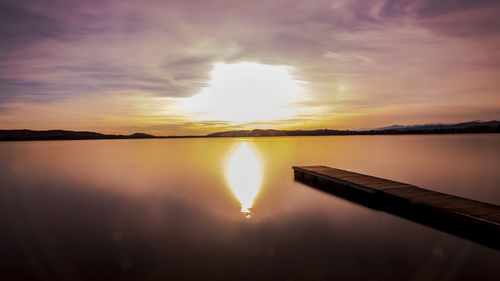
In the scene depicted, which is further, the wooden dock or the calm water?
the wooden dock

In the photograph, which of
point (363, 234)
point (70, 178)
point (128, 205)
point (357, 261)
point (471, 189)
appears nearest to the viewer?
point (357, 261)

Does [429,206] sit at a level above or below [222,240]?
above

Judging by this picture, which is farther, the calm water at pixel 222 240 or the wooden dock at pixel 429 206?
the wooden dock at pixel 429 206

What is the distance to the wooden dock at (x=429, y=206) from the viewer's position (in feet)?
30.5

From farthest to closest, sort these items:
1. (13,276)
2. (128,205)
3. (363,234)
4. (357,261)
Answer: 1. (128,205)
2. (363,234)
3. (357,261)
4. (13,276)

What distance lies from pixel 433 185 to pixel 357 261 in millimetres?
16882

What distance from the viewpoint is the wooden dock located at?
928 centimetres

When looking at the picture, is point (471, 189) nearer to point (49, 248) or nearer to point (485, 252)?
point (485, 252)

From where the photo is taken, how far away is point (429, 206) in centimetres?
1120

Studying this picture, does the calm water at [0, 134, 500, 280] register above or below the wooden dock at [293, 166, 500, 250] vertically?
below

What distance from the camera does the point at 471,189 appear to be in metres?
19.5

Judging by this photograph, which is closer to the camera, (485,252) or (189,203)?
(485,252)

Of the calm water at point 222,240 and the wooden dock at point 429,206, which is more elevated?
the wooden dock at point 429,206

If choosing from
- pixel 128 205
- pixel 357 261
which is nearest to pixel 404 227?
pixel 357 261
